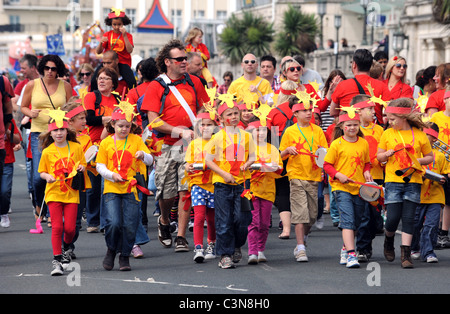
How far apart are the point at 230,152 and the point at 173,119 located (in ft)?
3.81

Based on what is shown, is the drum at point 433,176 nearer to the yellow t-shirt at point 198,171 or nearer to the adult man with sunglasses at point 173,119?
the yellow t-shirt at point 198,171

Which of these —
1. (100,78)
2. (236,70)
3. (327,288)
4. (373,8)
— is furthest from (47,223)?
(236,70)

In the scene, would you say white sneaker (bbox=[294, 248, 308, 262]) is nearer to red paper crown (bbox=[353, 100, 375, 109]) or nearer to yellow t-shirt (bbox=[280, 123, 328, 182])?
yellow t-shirt (bbox=[280, 123, 328, 182])

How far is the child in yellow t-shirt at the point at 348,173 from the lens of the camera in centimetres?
916

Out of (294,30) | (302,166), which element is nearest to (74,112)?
(302,166)

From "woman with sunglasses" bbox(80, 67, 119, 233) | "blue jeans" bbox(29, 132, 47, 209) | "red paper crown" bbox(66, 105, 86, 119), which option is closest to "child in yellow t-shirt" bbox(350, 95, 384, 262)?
"red paper crown" bbox(66, 105, 86, 119)

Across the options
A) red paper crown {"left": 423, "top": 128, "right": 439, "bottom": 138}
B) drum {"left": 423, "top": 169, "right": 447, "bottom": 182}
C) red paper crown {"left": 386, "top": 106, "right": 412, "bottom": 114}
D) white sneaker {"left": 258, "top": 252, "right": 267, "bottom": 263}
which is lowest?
white sneaker {"left": 258, "top": 252, "right": 267, "bottom": 263}

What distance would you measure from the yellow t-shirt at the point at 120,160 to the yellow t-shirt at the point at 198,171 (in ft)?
1.88

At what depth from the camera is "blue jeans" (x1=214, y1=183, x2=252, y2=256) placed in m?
9.12

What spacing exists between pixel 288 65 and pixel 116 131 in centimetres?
331

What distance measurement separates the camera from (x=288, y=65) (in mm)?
11984

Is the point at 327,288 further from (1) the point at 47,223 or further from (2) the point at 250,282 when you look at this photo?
(1) the point at 47,223

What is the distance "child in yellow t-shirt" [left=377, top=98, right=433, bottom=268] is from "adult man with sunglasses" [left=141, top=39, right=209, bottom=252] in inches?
78.6

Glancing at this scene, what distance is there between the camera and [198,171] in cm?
976
